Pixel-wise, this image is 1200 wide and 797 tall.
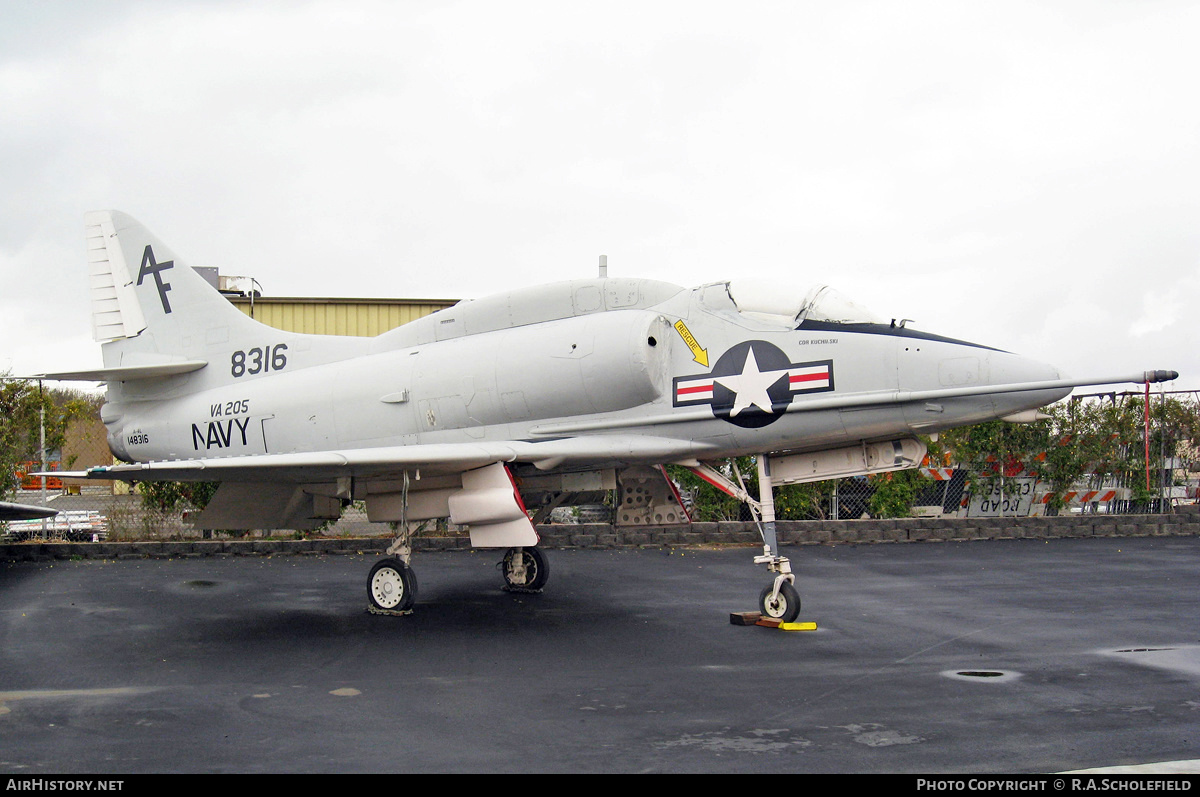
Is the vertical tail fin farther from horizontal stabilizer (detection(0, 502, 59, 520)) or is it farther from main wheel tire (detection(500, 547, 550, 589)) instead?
main wheel tire (detection(500, 547, 550, 589))

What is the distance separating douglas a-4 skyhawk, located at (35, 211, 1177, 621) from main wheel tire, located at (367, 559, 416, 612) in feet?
0.07

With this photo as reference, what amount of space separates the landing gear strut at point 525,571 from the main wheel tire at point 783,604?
3510 mm

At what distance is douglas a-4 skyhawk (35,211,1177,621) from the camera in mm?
9273

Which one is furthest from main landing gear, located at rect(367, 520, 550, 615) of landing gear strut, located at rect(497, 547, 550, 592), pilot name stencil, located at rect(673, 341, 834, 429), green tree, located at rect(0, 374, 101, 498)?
green tree, located at rect(0, 374, 101, 498)

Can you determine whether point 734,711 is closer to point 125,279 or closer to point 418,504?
point 418,504

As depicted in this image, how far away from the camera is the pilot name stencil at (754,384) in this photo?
945 centimetres

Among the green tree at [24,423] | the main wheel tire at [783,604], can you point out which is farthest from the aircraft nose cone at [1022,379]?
the green tree at [24,423]

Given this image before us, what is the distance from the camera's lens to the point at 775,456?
33.7ft

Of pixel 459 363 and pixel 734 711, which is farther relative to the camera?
pixel 459 363

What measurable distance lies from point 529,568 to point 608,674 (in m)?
4.73

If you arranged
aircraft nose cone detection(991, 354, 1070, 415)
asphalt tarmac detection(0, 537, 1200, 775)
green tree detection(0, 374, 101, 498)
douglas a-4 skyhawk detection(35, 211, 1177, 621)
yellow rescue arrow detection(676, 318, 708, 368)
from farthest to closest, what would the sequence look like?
green tree detection(0, 374, 101, 498), yellow rescue arrow detection(676, 318, 708, 368), douglas a-4 skyhawk detection(35, 211, 1177, 621), aircraft nose cone detection(991, 354, 1070, 415), asphalt tarmac detection(0, 537, 1200, 775)

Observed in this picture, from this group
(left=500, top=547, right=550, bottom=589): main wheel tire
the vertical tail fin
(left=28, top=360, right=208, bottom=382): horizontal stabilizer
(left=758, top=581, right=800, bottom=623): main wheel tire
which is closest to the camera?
(left=758, top=581, right=800, bottom=623): main wheel tire

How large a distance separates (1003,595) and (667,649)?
522 cm
